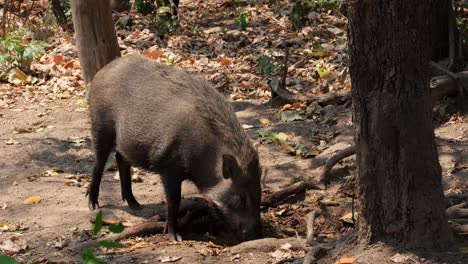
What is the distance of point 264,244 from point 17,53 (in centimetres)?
587

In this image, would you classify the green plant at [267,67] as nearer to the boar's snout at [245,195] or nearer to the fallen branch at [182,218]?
the fallen branch at [182,218]

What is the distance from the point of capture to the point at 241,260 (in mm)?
4914

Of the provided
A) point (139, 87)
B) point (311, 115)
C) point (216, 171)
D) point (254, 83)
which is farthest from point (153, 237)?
point (254, 83)

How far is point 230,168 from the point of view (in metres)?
5.37

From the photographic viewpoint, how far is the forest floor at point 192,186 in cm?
508

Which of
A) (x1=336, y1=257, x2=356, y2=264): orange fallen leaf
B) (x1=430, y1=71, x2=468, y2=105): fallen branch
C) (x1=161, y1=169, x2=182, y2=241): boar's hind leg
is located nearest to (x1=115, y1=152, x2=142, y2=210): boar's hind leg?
(x1=161, y1=169, x2=182, y2=241): boar's hind leg

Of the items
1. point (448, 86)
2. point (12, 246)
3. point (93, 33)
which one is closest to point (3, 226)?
point (12, 246)

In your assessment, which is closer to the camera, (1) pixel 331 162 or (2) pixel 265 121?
(1) pixel 331 162

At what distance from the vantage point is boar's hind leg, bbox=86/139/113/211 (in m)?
6.04

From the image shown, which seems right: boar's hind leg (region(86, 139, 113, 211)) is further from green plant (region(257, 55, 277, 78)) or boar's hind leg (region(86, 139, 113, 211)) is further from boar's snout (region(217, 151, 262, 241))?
green plant (region(257, 55, 277, 78))

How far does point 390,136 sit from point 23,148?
14.4ft

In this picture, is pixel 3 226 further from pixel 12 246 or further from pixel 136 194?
pixel 136 194

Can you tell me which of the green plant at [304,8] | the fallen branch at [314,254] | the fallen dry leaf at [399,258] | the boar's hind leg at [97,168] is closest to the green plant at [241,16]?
the green plant at [304,8]

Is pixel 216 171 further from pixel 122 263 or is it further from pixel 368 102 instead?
pixel 368 102
